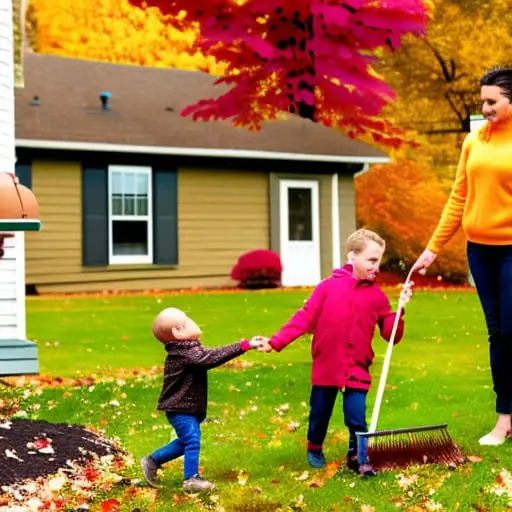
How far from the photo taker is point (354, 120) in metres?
24.4

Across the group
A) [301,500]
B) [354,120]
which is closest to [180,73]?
[354,120]

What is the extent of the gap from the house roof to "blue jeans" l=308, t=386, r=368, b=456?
42.1 ft

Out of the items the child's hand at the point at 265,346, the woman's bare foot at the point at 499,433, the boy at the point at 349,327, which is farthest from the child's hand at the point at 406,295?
the woman's bare foot at the point at 499,433

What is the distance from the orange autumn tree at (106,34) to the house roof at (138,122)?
5.92 meters

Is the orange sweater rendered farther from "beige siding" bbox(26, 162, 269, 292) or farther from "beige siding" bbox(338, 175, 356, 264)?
"beige siding" bbox(338, 175, 356, 264)

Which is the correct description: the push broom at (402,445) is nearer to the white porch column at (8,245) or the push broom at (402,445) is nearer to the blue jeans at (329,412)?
the blue jeans at (329,412)

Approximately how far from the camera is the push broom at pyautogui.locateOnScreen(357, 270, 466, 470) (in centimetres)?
497

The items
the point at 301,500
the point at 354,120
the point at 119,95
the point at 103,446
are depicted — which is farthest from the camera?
the point at 354,120

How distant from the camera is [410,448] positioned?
512 centimetres

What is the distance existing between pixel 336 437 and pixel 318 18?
18673mm

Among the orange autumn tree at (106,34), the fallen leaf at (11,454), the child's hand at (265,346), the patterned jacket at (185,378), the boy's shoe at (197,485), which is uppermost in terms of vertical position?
the orange autumn tree at (106,34)

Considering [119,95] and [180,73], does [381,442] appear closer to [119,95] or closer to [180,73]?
[119,95]

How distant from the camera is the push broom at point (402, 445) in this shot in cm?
497

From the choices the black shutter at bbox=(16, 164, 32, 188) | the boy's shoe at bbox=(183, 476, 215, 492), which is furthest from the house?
the boy's shoe at bbox=(183, 476, 215, 492)
